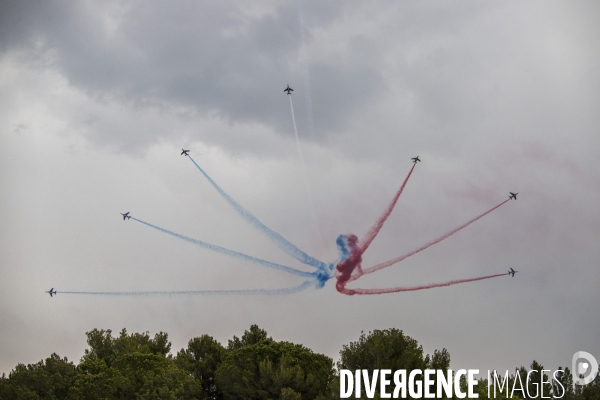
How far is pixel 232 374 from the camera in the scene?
289 ft

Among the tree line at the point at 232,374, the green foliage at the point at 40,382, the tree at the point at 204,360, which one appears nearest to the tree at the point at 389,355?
the tree line at the point at 232,374

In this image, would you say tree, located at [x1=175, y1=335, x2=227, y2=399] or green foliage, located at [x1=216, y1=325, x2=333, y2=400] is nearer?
green foliage, located at [x1=216, y1=325, x2=333, y2=400]

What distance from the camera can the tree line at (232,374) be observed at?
82.5m

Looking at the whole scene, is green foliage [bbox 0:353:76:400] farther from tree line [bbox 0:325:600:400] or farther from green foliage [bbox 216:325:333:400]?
green foliage [bbox 216:325:333:400]

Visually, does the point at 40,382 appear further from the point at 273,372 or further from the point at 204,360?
the point at 273,372

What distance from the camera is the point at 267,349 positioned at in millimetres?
88875

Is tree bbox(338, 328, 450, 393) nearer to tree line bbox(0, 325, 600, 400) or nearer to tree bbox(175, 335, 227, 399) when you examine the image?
tree line bbox(0, 325, 600, 400)

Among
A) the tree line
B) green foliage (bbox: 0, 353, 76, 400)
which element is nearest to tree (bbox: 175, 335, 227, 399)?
the tree line

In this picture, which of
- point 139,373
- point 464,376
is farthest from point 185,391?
point 464,376

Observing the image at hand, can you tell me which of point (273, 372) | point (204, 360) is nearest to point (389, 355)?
point (273, 372)

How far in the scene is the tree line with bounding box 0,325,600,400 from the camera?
8250cm

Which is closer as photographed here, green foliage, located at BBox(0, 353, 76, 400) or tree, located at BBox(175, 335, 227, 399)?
green foliage, located at BBox(0, 353, 76, 400)

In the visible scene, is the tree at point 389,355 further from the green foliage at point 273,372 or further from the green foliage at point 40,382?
the green foliage at point 40,382

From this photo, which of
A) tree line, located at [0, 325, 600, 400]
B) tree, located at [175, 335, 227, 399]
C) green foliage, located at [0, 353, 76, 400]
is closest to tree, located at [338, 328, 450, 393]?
tree line, located at [0, 325, 600, 400]
